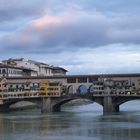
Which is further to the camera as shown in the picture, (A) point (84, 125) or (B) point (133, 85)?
(B) point (133, 85)

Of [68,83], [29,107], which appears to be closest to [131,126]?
[68,83]

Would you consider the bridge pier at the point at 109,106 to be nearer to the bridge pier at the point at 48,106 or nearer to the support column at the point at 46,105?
the bridge pier at the point at 48,106

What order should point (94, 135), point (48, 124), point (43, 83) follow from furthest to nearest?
point (43, 83)
point (48, 124)
point (94, 135)

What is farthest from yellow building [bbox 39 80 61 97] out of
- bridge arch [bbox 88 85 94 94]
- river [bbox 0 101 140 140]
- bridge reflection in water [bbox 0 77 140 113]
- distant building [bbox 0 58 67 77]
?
river [bbox 0 101 140 140]

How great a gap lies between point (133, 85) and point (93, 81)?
16.5ft

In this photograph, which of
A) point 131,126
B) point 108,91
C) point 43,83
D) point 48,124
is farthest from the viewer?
point 43,83

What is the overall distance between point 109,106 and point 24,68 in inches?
1000

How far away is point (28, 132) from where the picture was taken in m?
40.2

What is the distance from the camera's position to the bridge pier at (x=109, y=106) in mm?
63344

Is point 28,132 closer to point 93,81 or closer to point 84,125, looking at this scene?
point 84,125

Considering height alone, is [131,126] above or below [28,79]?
below

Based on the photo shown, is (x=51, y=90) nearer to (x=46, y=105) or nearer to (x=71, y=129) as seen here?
(x=46, y=105)

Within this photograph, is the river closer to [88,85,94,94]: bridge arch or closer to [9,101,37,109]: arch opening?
[88,85,94,94]: bridge arch

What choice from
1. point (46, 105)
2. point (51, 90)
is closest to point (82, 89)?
point (51, 90)
